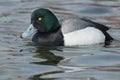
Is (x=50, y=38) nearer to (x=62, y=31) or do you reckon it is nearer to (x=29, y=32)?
(x=62, y=31)

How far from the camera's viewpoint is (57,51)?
415 inches

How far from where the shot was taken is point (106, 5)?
14.3 meters

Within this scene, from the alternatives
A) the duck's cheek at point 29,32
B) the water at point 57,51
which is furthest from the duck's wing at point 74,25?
the duck's cheek at point 29,32

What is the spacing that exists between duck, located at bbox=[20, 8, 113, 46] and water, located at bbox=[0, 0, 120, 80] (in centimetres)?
17

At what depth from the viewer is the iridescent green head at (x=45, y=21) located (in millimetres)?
11188

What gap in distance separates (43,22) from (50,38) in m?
0.45

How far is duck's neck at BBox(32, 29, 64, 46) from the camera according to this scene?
10944 millimetres

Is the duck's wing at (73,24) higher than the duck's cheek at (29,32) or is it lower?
higher

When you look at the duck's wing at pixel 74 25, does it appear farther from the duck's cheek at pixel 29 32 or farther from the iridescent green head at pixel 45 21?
the duck's cheek at pixel 29 32

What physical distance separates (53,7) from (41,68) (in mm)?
5383

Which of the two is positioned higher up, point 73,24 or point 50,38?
point 73,24

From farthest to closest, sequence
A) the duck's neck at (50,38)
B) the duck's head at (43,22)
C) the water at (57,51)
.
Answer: the duck's head at (43,22), the duck's neck at (50,38), the water at (57,51)

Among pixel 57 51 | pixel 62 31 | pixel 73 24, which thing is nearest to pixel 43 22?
pixel 62 31

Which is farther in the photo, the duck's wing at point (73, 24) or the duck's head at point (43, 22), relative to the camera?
the duck's head at point (43, 22)
